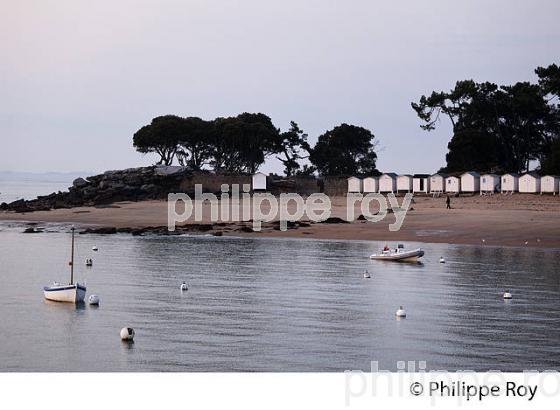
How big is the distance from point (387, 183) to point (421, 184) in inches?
98.7

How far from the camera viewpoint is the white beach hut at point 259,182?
69.1 m

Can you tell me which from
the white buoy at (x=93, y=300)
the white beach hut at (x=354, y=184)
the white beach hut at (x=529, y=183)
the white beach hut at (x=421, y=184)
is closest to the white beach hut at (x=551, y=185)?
the white beach hut at (x=529, y=183)

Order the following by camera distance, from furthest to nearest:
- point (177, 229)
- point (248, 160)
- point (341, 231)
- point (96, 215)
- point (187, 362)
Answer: point (248, 160) < point (96, 215) < point (177, 229) < point (341, 231) < point (187, 362)

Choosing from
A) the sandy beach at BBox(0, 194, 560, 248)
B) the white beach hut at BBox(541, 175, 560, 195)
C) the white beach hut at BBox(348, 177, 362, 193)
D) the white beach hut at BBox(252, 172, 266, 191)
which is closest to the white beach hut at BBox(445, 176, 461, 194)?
the sandy beach at BBox(0, 194, 560, 248)

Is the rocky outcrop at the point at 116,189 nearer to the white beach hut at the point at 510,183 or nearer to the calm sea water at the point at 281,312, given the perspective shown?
the white beach hut at the point at 510,183

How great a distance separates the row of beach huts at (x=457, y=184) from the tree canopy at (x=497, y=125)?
5.86m

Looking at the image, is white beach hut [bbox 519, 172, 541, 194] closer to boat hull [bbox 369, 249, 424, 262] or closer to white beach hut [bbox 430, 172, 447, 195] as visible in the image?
white beach hut [bbox 430, 172, 447, 195]

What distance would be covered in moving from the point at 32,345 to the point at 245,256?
17354 millimetres

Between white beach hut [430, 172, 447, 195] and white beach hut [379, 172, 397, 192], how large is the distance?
10.2 feet

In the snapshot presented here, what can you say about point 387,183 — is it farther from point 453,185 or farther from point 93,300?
point 93,300
